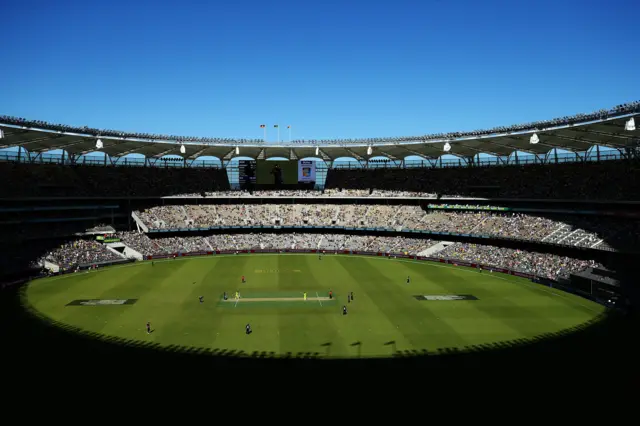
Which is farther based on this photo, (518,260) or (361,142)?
(361,142)

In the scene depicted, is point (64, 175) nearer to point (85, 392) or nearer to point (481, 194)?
point (85, 392)

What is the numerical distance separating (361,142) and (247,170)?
Result: 2323 cm

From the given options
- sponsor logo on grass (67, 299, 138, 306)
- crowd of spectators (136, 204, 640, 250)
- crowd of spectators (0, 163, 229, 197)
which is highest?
crowd of spectators (0, 163, 229, 197)

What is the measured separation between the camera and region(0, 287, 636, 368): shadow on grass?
22953 mm

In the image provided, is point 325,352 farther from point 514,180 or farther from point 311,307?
point 514,180

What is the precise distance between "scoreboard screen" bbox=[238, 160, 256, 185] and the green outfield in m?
28.9

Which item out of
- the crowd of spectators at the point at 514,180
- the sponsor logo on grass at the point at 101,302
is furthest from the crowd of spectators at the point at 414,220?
the sponsor logo on grass at the point at 101,302

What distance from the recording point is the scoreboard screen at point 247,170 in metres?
77.0

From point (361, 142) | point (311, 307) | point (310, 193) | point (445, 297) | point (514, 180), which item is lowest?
point (445, 297)

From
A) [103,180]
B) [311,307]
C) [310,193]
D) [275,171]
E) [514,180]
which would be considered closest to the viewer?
[311,307]

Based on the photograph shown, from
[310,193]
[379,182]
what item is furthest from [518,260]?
[310,193]

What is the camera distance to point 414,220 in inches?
2672

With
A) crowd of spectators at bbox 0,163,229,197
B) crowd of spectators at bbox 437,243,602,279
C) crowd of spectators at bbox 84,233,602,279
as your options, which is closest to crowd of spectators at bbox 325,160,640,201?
crowd of spectators at bbox 437,243,602,279

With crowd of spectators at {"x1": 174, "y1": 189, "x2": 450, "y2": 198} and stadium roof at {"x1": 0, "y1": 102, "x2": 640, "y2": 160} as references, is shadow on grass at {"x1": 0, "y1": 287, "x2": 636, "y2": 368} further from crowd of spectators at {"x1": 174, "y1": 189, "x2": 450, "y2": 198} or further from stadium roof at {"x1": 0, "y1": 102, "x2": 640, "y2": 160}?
crowd of spectators at {"x1": 174, "y1": 189, "x2": 450, "y2": 198}
